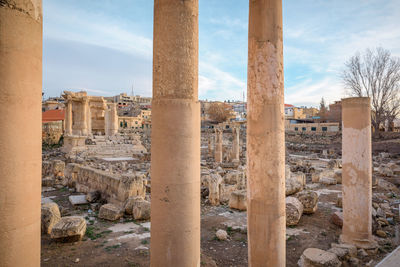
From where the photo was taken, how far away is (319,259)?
4.43 meters

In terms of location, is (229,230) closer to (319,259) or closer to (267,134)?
(319,259)

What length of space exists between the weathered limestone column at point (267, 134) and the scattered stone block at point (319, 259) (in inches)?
44.3

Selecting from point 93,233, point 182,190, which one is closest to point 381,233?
point 182,190

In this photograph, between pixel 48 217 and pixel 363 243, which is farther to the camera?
pixel 48 217

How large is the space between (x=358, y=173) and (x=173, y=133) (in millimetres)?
4982

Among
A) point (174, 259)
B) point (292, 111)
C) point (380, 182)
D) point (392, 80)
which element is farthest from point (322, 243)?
point (292, 111)

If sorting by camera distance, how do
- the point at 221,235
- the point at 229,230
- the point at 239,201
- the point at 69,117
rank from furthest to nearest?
the point at 69,117 → the point at 239,201 → the point at 229,230 → the point at 221,235

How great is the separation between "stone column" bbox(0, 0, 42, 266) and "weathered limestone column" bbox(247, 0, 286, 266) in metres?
2.75

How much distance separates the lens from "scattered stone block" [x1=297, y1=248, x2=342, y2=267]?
14.3 feet

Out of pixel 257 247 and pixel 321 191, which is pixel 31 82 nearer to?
pixel 257 247

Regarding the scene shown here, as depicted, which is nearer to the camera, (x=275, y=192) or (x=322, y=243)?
(x=275, y=192)

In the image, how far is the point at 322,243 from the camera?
19.0 ft

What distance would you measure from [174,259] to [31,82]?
2285 mm

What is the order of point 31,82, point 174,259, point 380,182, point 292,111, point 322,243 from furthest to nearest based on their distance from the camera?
point 292,111 < point 380,182 < point 322,243 < point 174,259 < point 31,82
